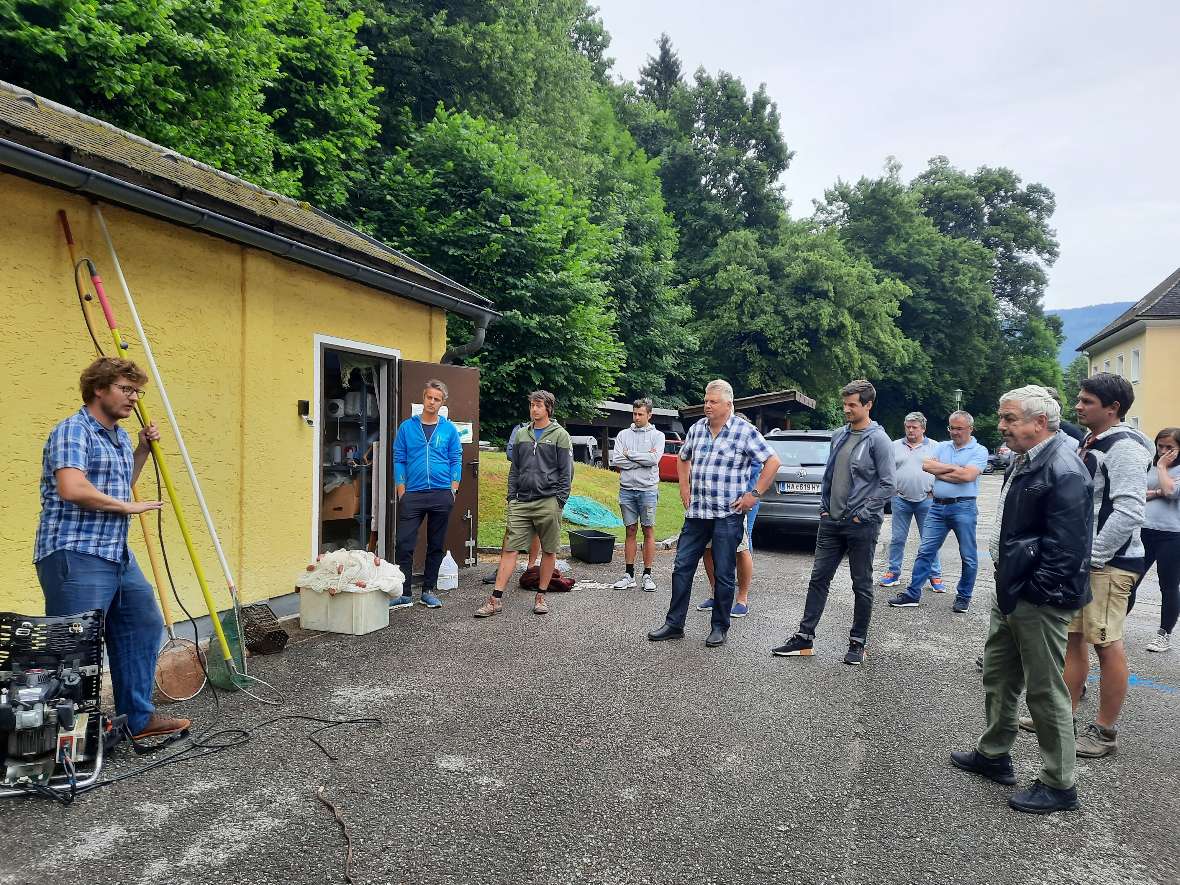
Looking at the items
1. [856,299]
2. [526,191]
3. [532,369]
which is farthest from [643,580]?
[856,299]

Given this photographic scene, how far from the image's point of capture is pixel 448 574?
25.8 ft

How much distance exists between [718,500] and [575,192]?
21.7 m

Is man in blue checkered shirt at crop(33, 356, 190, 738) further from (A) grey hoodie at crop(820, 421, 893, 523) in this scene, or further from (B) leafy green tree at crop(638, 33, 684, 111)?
(B) leafy green tree at crop(638, 33, 684, 111)

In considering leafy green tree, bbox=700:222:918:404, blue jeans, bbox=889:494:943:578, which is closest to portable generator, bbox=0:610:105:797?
blue jeans, bbox=889:494:943:578

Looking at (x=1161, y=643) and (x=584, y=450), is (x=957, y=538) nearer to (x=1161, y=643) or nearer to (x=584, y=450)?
(x=1161, y=643)

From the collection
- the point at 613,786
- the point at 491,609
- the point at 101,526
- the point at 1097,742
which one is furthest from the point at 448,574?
the point at 1097,742

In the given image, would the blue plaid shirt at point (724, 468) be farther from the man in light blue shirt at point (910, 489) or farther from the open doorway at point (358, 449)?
the open doorway at point (358, 449)

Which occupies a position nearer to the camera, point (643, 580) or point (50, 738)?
point (50, 738)

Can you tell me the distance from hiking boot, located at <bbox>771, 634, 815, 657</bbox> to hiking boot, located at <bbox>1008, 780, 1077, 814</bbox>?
90.3 inches

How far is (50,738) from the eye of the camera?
3.32 meters

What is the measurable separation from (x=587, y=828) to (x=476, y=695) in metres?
1.72

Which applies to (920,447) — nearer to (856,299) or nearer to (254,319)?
(254,319)

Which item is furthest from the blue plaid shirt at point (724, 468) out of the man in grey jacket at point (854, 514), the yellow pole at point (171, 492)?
the yellow pole at point (171, 492)

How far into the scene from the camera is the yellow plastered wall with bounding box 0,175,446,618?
4.63m
